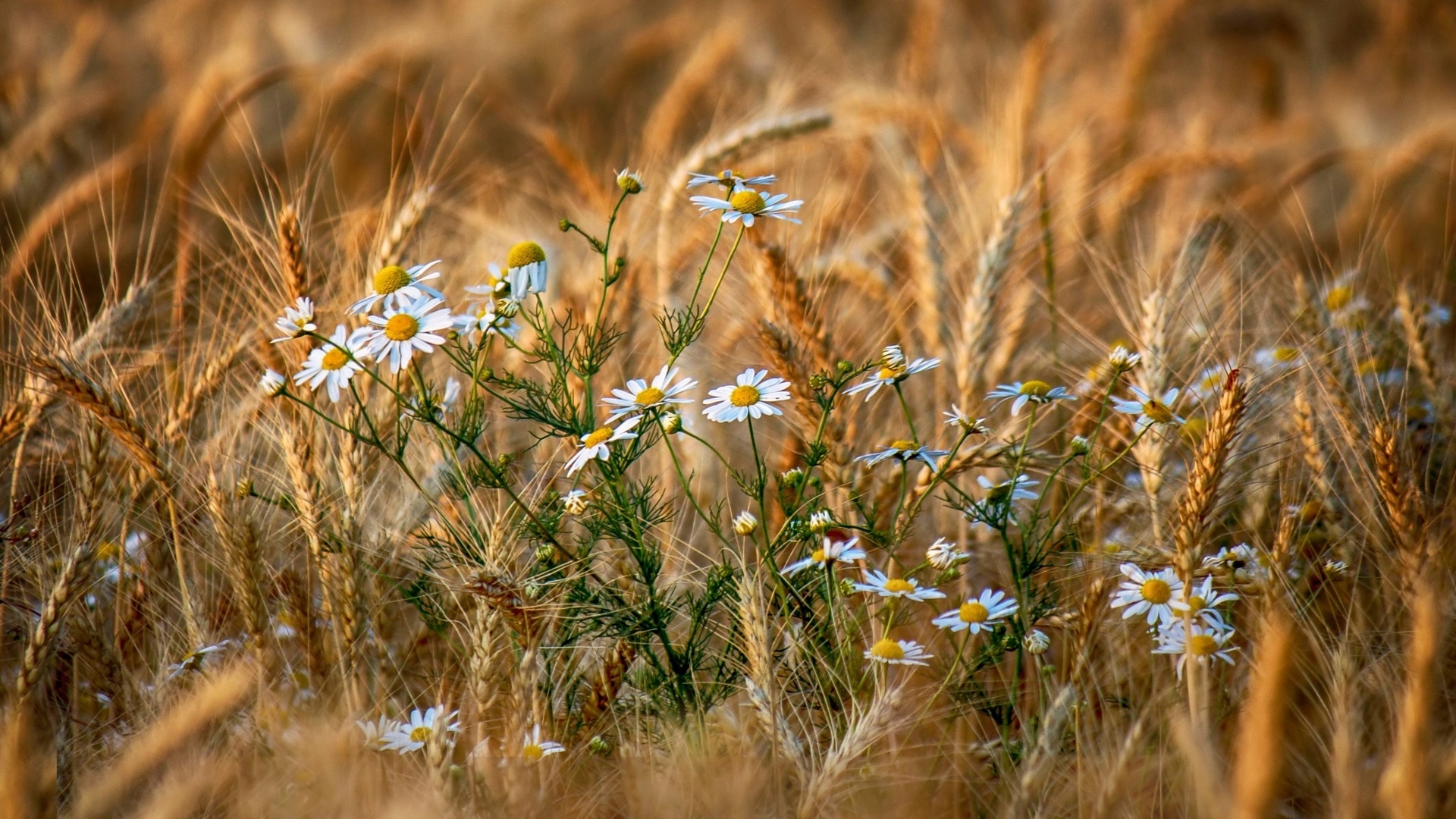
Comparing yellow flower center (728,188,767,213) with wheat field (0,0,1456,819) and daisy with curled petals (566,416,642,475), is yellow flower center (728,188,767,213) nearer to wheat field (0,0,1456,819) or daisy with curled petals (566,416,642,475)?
wheat field (0,0,1456,819)

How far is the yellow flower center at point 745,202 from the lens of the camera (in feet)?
5.25

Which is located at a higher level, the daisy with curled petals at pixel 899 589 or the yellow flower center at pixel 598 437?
the yellow flower center at pixel 598 437

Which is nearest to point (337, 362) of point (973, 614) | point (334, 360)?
point (334, 360)

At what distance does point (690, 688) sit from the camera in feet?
5.42

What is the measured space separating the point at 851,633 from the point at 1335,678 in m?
0.69

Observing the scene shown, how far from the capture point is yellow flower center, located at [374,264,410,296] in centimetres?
157

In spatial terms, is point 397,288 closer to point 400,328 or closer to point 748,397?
point 400,328

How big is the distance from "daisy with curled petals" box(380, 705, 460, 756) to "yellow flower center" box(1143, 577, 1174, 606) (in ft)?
3.43

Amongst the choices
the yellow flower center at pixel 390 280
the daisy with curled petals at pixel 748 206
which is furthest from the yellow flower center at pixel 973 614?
the yellow flower center at pixel 390 280

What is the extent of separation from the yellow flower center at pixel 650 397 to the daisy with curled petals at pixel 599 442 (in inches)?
0.9

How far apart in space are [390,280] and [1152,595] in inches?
49.2

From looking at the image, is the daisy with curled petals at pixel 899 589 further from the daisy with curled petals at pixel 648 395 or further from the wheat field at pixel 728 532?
the daisy with curled petals at pixel 648 395

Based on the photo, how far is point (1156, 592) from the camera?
5.25 ft

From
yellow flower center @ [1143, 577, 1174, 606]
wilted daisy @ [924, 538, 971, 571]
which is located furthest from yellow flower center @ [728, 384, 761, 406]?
yellow flower center @ [1143, 577, 1174, 606]
